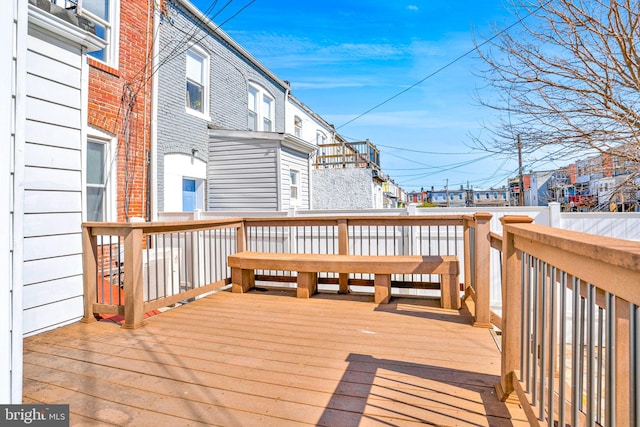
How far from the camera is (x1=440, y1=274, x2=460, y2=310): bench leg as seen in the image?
378 cm

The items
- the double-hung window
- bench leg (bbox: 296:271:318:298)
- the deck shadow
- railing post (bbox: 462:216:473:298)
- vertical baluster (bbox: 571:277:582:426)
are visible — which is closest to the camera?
vertical baluster (bbox: 571:277:582:426)


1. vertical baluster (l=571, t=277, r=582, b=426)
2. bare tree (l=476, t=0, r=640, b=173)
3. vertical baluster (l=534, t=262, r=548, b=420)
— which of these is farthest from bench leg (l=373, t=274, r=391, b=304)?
bare tree (l=476, t=0, r=640, b=173)

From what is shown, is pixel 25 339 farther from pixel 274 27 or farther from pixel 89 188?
pixel 274 27

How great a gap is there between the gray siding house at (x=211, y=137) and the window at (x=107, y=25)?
117 cm

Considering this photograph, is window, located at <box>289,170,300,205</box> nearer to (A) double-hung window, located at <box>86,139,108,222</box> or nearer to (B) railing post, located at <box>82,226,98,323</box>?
(A) double-hung window, located at <box>86,139,108,222</box>

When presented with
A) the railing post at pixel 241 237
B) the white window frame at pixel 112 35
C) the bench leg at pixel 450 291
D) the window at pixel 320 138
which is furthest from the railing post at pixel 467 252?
the window at pixel 320 138

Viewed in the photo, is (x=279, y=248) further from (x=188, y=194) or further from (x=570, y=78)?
(x=570, y=78)

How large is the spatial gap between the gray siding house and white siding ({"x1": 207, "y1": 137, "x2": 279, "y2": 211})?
25mm

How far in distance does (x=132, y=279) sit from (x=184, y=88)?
19.6 ft

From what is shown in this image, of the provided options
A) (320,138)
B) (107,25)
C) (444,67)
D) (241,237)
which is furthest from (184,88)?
(320,138)

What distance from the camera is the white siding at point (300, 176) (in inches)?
357

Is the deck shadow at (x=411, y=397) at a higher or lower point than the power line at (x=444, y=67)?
lower
